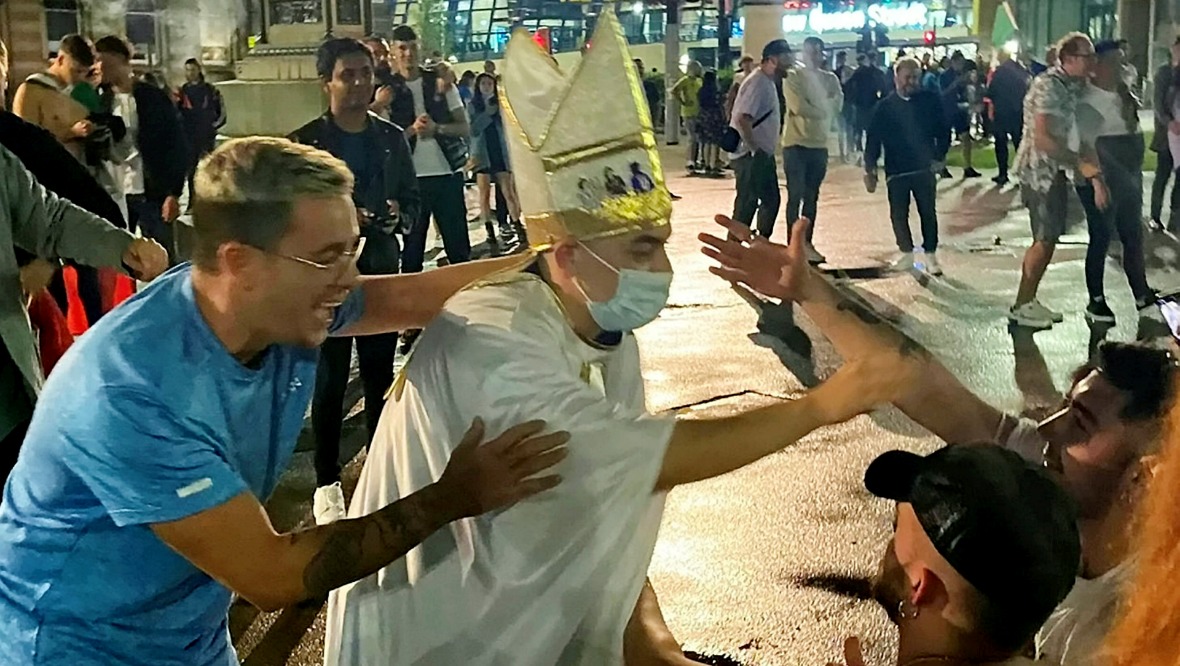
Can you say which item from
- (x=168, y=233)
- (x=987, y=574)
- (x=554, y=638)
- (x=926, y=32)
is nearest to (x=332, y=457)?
(x=168, y=233)

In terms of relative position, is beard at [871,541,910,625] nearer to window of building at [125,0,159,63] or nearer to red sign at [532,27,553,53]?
red sign at [532,27,553,53]

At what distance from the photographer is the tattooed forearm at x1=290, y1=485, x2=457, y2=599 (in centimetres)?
90

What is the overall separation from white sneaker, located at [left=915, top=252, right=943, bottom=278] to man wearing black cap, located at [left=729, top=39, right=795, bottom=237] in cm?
50

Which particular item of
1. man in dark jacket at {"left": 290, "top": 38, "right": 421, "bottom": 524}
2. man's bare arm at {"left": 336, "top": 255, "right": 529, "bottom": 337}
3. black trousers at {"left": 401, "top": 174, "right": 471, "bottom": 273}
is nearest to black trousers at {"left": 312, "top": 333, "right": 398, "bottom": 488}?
man in dark jacket at {"left": 290, "top": 38, "right": 421, "bottom": 524}

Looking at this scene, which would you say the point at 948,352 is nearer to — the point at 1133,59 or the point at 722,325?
the point at 722,325

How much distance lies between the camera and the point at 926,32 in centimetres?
127

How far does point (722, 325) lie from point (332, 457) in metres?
0.67

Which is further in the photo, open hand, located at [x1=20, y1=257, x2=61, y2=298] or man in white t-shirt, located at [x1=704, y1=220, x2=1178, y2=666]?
open hand, located at [x1=20, y1=257, x2=61, y2=298]

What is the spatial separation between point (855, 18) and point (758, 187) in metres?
0.20

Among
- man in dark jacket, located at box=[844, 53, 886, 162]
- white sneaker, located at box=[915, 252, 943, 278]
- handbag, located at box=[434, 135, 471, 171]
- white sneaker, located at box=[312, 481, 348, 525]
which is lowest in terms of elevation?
white sneaker, located at box=[312, 481, 348, 525]

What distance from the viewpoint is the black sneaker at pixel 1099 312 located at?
5.82 feet

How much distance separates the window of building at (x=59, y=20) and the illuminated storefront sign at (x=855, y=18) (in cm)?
84

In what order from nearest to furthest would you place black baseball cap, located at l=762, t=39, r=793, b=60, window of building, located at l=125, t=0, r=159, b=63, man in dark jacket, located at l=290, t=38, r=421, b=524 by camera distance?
black baseball cap, located at l=762, t=39, r=793, b=60 → man in dark jacket, located at l=290, t=38, r=421, b=524 → window of building, located at l=125, t=0, r=159, b=63

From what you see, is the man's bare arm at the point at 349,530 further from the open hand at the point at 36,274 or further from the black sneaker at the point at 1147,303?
the black sneaker at the point at 1147,303
